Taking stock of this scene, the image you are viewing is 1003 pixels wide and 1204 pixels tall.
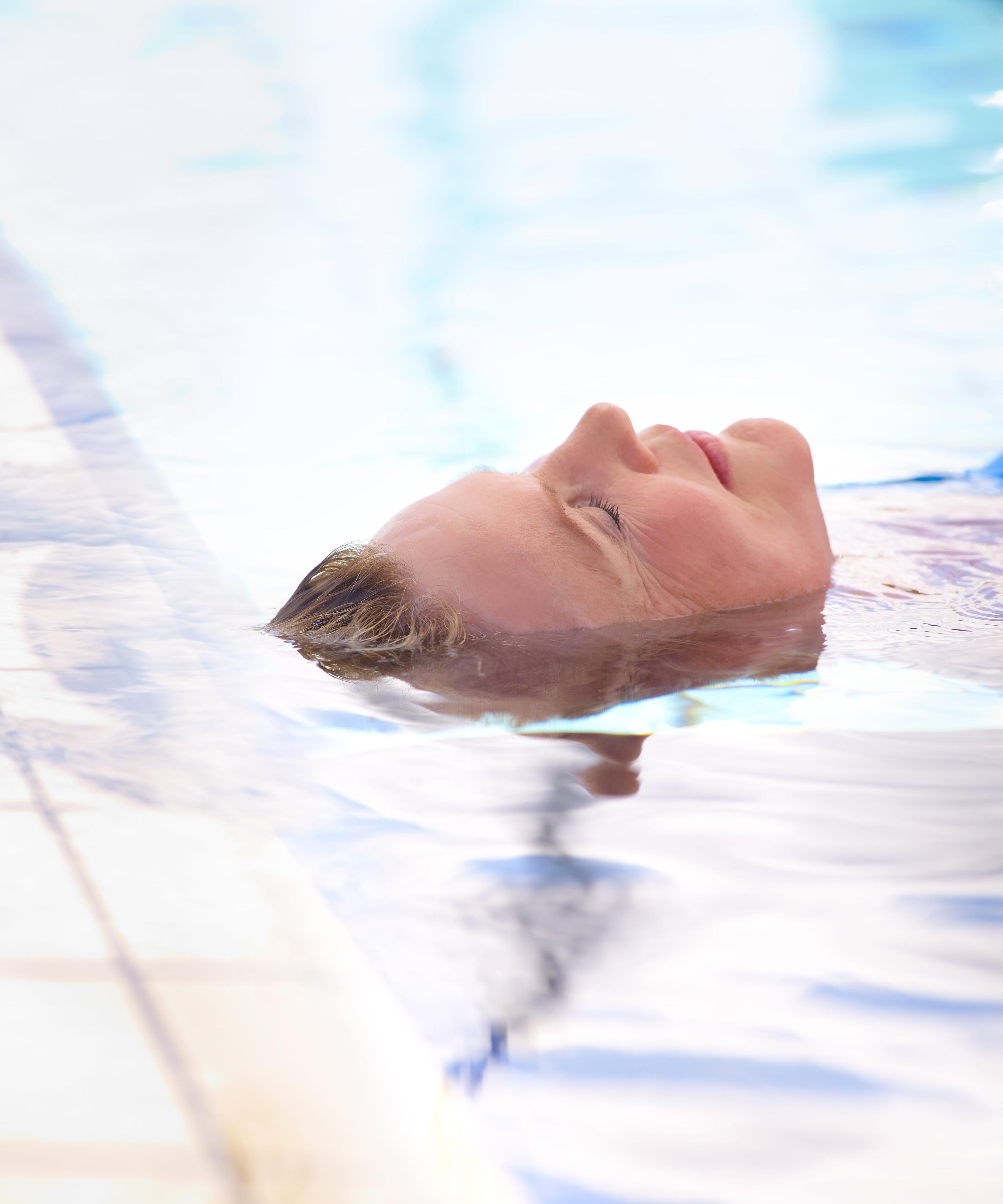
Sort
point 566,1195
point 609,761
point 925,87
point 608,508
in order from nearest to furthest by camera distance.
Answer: point 566,1195 → point 609,761 → point 608,508 → point 925,87

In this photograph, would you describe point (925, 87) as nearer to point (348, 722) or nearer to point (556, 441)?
point (556, 441)

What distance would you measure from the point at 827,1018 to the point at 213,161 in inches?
155

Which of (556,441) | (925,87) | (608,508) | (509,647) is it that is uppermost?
(925,87)

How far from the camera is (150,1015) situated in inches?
16.9

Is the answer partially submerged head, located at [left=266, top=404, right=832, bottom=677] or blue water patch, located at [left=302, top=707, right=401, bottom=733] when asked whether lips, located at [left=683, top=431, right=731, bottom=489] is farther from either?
blue water patch, located at [left=302, top=707, right=401, bottom=733]

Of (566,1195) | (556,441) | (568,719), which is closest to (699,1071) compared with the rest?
(566,1195)

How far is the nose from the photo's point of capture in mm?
1241

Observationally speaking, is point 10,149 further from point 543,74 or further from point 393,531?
point 393,531

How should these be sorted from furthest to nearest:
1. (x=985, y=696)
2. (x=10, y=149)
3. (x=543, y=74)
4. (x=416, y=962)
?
(x=543, y=74) < (x=10, y=149) < (x=985, y=696) < (x=416, y=962)

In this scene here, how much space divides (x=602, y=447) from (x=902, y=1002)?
91 centimetres

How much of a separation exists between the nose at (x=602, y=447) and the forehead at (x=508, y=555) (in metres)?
0.07

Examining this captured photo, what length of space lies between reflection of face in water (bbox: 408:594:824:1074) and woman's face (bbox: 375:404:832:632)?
35 mm

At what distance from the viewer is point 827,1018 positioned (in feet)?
1.37

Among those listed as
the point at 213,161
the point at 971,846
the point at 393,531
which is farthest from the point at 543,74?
the point at 971,846
